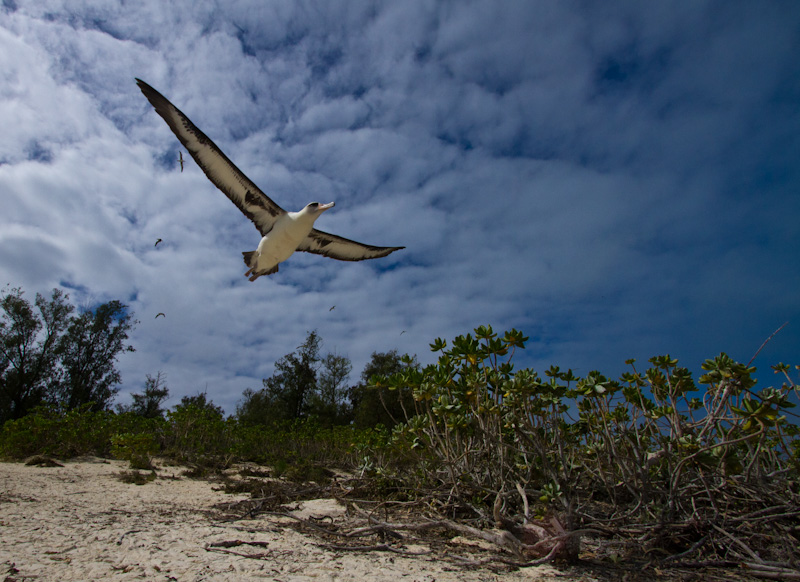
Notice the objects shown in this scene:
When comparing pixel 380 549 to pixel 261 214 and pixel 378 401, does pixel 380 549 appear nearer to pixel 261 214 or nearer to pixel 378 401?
pixel 261 214

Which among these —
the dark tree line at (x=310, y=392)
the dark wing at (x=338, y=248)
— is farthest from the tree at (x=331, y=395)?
the dark wing at (x=338, y=248)

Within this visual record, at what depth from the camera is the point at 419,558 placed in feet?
9.62

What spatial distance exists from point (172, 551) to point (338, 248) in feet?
22.8

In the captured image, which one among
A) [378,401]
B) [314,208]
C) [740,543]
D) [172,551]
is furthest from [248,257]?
[378,401]

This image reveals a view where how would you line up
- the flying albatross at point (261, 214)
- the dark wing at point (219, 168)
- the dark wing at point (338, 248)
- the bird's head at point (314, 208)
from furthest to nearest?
the dark wing at point (338, 248), the bird's head at point (314, 208), the flying albatross at point (261, 214), the dark wing at point (219, 168)

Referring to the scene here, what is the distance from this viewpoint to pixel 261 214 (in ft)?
26.5

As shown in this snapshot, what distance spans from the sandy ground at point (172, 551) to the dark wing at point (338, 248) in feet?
18.2

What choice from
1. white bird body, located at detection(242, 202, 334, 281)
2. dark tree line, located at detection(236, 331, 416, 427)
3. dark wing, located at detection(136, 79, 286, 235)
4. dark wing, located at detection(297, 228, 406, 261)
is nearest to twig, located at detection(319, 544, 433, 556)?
white bird body, located at detection(242, 202, 334, 281)

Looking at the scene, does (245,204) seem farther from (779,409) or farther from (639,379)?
(779,409)

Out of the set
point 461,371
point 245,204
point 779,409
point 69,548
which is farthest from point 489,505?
point 245,204

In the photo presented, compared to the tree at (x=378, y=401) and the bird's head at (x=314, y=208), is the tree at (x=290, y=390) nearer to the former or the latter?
the tree at (x=378, y=401)

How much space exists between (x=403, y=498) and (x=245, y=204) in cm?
590

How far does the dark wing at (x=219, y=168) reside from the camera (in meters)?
6.28

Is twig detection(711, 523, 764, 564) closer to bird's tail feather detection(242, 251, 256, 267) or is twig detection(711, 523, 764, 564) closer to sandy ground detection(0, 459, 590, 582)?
sandy ground detection(0, 459, 590, 582)
